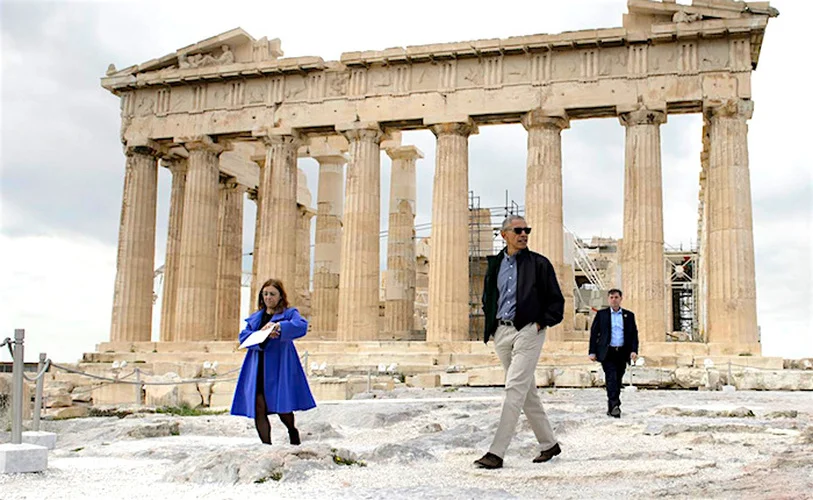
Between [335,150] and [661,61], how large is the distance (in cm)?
1335

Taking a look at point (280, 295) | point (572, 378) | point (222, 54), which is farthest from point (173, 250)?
point (280, 295)

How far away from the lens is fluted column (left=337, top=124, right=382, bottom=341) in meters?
28.1

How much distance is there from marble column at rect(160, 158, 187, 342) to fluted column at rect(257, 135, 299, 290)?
447 cm

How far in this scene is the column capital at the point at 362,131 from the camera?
28422 mm

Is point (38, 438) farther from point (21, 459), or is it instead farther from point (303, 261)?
point (303, 261)

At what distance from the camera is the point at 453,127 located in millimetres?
27625

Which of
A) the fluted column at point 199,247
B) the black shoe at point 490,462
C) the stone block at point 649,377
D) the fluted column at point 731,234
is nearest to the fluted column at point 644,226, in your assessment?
the fluted column at point 731,234

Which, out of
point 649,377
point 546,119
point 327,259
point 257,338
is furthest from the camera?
point 327,259

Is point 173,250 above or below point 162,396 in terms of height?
above

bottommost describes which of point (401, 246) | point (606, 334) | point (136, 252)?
point (606, 334)

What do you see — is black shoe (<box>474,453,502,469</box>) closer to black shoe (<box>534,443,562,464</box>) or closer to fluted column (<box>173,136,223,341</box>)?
black shoe (<box>534,443,562,464</box>)

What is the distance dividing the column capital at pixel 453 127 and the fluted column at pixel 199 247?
7817 mm

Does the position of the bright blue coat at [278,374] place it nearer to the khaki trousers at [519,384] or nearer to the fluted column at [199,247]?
the khaki trousers at [519,384]

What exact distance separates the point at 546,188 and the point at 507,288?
63.5ft
